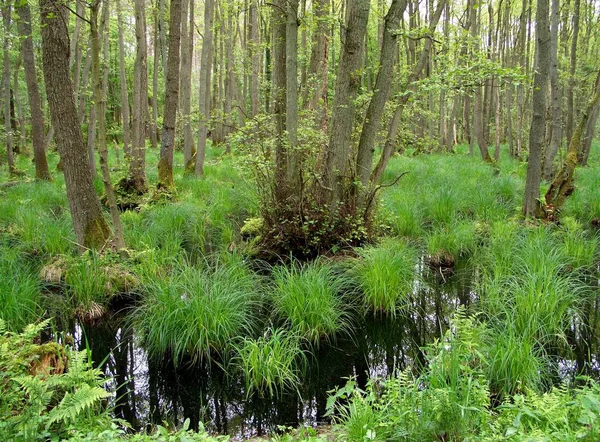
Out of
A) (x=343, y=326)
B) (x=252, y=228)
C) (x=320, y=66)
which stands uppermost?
(x=320, y=66)

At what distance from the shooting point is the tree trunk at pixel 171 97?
9703 millimetres

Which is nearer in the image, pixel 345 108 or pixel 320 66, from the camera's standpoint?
pixel 345 108

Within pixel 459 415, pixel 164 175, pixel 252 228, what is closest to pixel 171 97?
pixel 164 175

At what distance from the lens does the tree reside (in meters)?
9.70

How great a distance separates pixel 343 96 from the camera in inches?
262

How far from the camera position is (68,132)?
235 inches

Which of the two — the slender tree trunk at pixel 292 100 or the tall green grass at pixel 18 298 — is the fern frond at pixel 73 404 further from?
the slender tree trunk at pixel 292 100

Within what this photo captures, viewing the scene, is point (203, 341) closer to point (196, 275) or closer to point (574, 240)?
point (196, 275)

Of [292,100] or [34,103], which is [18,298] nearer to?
[292,100]

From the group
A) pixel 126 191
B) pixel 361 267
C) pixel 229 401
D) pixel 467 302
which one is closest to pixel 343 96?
pixel 361 267

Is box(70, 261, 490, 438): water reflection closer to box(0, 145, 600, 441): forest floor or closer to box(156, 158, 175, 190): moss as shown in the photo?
box(0, 145, 600, 441): forest floor

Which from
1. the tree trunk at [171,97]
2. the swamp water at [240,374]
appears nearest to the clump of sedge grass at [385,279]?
the swamp water at [240,374]

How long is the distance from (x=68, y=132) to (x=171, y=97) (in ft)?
14.5

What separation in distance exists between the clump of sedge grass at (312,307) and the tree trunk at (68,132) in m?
2.80
